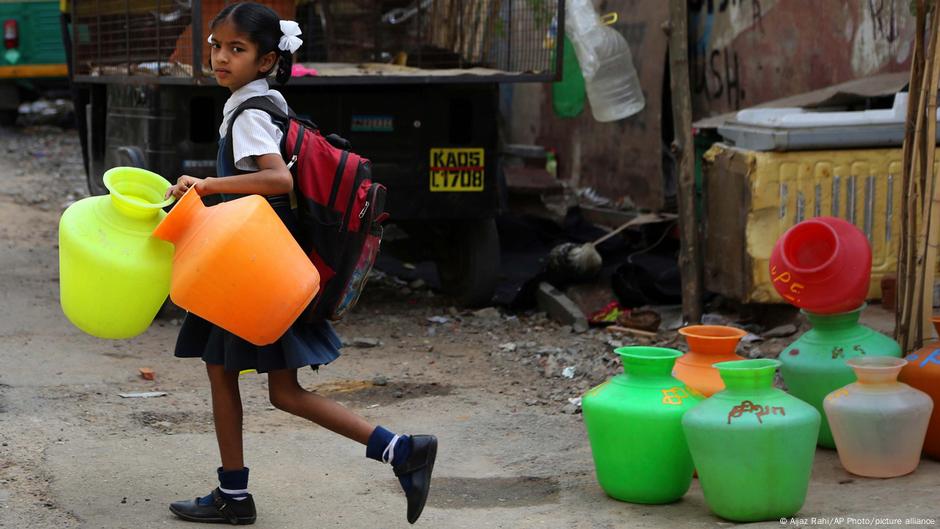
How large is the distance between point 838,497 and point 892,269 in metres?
2.33

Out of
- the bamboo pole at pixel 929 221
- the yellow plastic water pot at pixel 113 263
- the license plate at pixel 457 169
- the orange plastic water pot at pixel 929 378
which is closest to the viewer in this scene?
the yellow plastic water pot at pixel 113 263

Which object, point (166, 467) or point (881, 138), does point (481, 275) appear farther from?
point (166, 467)

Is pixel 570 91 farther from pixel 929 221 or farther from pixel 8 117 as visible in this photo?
pixel 8 117

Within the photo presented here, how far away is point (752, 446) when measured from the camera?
10.8 feet

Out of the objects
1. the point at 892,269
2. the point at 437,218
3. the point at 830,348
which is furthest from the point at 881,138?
the point at 437,218

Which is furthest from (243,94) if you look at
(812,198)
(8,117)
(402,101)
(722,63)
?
(8,117)

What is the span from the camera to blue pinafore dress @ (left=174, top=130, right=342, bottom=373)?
130 inches

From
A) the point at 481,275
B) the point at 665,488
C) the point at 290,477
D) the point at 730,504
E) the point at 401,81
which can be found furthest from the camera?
the point at 481,275

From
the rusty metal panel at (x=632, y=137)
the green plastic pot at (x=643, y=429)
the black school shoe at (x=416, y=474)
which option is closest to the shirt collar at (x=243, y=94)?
the black school shoe at (x=416, y=474)

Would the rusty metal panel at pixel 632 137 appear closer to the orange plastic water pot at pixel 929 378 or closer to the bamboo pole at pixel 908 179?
the bamboo pole at pixel 908 179

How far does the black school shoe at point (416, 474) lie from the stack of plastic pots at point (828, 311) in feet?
4.85

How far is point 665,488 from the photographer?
3572mm

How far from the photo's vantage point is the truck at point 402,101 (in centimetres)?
604

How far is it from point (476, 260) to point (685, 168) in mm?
1331
